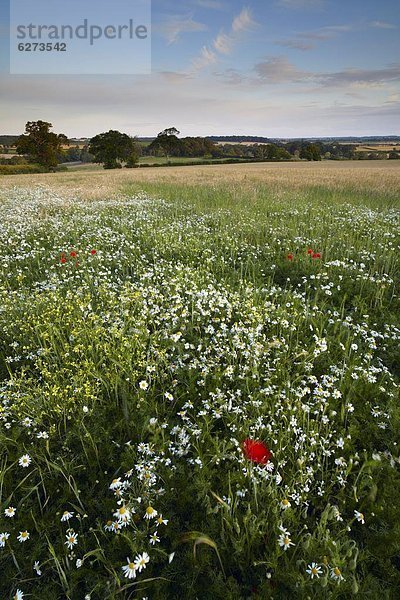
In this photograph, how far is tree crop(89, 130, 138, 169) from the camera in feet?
223

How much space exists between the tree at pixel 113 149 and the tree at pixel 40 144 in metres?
7.69

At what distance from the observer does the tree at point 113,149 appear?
68062mm

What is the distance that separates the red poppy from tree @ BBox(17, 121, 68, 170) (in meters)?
76.1

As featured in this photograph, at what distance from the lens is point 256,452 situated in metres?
2.68

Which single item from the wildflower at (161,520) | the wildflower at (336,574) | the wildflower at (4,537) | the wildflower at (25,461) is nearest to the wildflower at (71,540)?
the wildflower at (4,537)

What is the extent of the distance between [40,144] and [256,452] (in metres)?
79.8

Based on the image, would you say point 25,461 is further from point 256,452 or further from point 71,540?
point 256,452

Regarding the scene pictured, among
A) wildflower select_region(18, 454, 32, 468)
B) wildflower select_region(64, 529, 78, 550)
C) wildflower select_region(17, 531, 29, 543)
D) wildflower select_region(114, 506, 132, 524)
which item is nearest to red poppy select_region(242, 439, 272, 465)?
wildflower select_region(114, 506, 132, 524)

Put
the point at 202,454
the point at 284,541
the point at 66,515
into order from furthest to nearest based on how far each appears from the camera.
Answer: the point at 202,454 → the point at 66,515 → the point at 284,541

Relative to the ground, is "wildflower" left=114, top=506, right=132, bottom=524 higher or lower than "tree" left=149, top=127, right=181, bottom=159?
lower

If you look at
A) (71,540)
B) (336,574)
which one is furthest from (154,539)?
(336,574)

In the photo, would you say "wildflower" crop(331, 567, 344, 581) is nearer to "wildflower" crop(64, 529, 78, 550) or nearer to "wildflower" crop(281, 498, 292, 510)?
"wildflower" crop(281, 498, 292, 510)

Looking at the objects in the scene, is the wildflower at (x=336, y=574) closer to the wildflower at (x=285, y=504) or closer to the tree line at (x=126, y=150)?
the wildflower at (x=285, y=504)

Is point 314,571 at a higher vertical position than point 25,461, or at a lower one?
lower
